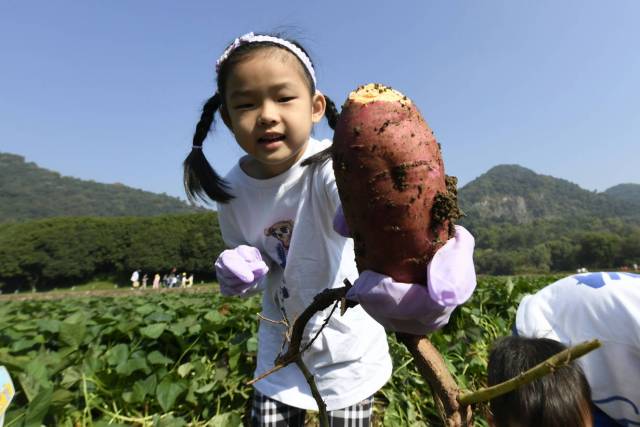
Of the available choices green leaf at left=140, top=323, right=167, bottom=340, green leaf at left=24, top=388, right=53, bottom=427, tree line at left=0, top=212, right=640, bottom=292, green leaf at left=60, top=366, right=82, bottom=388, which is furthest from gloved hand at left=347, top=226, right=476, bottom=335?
tree line at left=0, top=212, right=640, bottom=292

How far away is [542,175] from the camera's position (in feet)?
486

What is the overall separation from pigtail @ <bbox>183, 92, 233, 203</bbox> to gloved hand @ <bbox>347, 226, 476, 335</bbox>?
0.95 meters

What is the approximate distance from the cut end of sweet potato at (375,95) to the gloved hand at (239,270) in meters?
0.67

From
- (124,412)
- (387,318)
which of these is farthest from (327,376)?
(124,412)

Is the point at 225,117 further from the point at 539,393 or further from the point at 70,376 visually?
the point at 70,376

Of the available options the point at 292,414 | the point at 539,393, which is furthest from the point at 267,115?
the point at 539,393

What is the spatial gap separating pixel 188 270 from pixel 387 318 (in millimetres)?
34425

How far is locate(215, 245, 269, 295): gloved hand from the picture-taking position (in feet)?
3.79

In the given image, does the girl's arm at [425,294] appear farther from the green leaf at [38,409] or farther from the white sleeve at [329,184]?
the green leaf at [38,409]

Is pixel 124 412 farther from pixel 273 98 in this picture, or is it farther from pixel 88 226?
pixel 88 226

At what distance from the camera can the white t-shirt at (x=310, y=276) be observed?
1.30 m

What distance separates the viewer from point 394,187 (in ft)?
1.97

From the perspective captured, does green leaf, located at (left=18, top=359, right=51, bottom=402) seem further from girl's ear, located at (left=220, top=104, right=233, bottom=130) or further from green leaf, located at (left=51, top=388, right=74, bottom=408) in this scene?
girl's ear, located at (left=220, top=104, right=233, bottom=130)

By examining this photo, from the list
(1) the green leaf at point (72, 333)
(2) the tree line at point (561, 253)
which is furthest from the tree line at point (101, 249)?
(1) the green leaf at point (72, 333)
